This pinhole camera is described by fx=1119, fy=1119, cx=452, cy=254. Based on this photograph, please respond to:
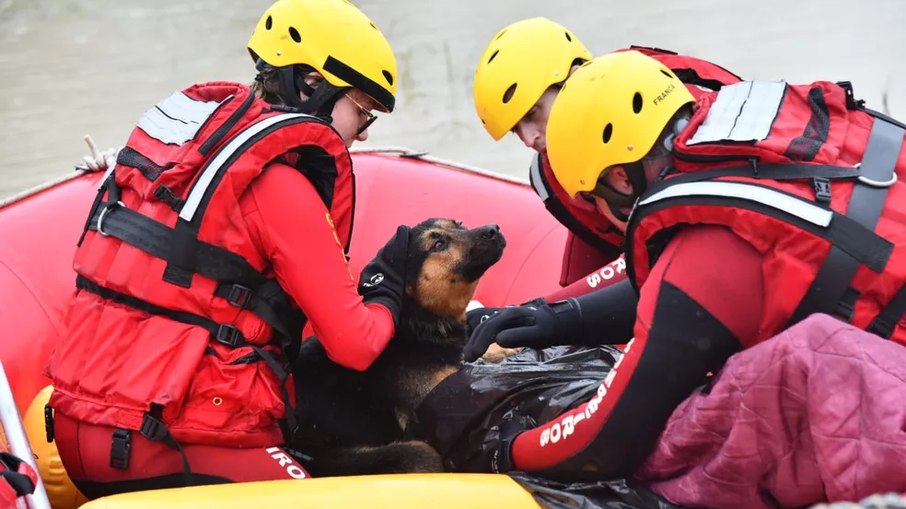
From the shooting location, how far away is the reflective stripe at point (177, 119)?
269 cm

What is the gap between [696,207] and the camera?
6.88 feet

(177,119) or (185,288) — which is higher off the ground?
(177,119)

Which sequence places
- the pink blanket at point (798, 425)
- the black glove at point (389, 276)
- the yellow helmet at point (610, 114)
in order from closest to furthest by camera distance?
1. the pink blanket at point (798, 425)
2. the yellow helmet at point (610, 114)
3. the black glove at point (389, 276)

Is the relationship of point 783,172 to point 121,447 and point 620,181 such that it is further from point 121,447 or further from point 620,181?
point 121,447

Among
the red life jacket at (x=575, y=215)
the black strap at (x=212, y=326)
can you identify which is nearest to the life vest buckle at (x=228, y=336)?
the black strap at (x=212, y=326)

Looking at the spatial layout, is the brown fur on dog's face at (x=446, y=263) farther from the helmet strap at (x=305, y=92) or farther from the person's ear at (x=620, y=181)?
the person's ear at (x=620, y=181)

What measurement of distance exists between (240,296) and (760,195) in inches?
49.0

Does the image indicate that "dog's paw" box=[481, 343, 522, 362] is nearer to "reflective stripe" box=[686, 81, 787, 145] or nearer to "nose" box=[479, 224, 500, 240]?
"nose" box=[479, 224, 500, 240]

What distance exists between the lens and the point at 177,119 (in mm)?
2750

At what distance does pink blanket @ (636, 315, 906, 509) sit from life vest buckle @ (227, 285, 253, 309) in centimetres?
105

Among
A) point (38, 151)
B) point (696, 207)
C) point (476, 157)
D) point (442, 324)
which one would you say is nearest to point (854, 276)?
point (696, 207)

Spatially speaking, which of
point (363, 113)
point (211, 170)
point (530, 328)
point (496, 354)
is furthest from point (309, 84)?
point (496, 354)

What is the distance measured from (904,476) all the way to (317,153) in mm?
1540

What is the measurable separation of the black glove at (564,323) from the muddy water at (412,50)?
3133 millimetres
